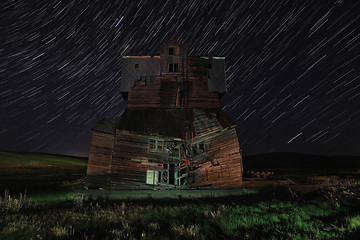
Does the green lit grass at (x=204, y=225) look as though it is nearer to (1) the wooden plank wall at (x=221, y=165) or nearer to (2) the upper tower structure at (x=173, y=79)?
(1) the wooden plank wall at (x=221, y=165)

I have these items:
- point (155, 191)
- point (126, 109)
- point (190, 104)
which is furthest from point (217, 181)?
point (126, 109)

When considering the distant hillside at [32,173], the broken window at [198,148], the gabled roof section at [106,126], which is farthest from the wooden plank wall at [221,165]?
the distant hillside at [32,173]

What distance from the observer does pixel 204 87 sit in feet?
72.0

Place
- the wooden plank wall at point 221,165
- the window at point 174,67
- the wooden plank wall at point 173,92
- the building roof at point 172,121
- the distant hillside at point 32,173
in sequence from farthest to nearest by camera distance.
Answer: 1. the distant hillside at point 32,173
2. the window at point 174,67
3. the wooden plank wall at point 173,92
4. the building roof at point 172,121
5. the wooden plank wall at point 221,165

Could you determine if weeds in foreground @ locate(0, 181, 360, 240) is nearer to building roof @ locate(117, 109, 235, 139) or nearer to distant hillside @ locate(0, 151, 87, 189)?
building roof @ locate(117, 109, 235, 139)

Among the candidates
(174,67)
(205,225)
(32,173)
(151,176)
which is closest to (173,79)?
(174,67)

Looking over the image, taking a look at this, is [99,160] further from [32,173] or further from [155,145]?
[32,173]

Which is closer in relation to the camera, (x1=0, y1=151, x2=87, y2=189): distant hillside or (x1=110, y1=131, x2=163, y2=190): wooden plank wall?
(x1=110, y1=131, x2=163, y2=190): wooden plank wall

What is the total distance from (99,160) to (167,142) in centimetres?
621

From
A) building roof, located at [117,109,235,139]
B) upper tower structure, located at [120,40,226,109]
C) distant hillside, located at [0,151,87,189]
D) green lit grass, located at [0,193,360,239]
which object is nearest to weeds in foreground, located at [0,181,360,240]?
green lit grass, located at [0,193,360,239]

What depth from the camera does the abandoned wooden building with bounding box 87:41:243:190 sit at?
16.4m

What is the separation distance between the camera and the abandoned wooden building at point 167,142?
16391 millimetres

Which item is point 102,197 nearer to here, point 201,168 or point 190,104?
point 201,168

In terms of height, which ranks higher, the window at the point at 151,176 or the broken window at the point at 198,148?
the broken window at the point at 198,148
